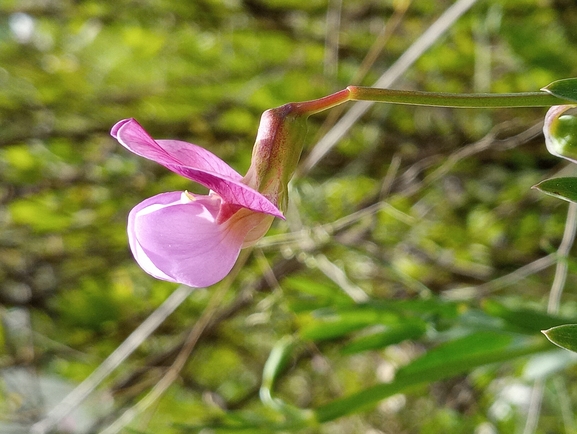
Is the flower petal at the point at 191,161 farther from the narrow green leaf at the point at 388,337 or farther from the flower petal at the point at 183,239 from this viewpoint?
the narrow green leaf at the point at 388,337

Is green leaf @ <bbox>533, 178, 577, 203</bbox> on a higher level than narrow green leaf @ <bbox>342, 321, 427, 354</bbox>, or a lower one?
higher

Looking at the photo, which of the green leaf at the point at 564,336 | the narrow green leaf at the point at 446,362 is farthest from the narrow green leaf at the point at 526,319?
the green leaf at the point at 564,336

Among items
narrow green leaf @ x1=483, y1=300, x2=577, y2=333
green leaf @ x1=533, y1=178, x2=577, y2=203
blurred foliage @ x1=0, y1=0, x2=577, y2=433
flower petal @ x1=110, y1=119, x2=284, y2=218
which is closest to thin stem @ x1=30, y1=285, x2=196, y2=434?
blurred foliage @ x1=0, y1=0, x2=577, y2=433

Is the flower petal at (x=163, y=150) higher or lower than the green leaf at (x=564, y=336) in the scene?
higher

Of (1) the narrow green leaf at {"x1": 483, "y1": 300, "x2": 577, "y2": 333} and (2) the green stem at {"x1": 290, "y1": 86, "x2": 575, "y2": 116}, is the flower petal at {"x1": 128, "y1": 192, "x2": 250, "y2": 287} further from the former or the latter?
(1) the narrow green leaf at {"x1": 483, "y1": 300, "x2": 577, "y2": 333}

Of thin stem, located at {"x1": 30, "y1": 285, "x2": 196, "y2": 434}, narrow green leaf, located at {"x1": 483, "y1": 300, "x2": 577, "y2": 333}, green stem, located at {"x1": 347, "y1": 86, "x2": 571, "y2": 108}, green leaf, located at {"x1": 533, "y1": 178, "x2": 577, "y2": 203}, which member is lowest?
thin stem, located at {"x1": 30, "y1": 285, "x2": 196, "y2": 434}

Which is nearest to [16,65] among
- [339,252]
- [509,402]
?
[339,252]

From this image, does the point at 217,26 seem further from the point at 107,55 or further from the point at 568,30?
the point at 568,30

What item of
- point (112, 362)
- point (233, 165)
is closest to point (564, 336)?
point (112, 362)
